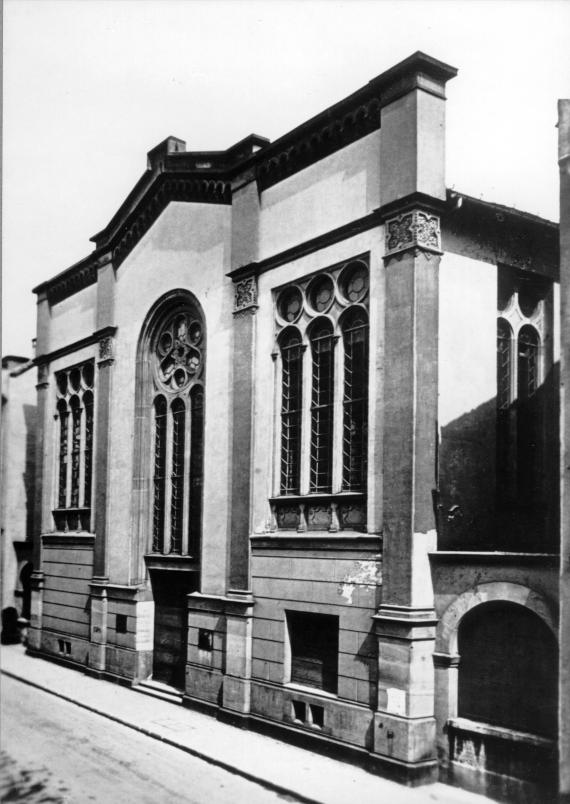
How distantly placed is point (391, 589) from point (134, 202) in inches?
520

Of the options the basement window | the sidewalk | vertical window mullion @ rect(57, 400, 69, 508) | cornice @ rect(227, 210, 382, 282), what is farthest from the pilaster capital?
the basement window

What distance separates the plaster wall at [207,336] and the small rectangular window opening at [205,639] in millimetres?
871

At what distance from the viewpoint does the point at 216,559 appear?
17.1 meters

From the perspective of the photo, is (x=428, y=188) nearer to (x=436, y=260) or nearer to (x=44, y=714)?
(x=436, y=260)

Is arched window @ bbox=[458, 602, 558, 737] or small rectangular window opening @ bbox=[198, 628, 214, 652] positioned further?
small rectangular window opening @ bbox=[198, 628, 214, 652]

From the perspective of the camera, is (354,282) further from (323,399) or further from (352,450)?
(352,450)

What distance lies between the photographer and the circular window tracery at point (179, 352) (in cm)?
1936

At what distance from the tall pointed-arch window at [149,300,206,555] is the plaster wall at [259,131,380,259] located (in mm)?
3436

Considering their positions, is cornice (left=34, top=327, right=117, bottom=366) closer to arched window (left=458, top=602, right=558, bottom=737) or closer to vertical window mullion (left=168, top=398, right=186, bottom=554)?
vertical window mullion (left=168, top=398, right=186, bottom=554)

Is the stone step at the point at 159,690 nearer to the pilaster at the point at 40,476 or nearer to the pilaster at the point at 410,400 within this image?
the pilaster at the point at 40,476

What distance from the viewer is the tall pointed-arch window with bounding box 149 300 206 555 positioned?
744 inches

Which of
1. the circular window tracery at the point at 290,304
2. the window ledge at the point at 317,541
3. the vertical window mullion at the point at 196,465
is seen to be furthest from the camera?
the vertical window mullion at the point at 196,465

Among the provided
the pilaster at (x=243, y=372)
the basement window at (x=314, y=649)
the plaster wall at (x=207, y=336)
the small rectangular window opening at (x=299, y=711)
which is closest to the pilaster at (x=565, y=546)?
the basement window at (x=314, y=649)

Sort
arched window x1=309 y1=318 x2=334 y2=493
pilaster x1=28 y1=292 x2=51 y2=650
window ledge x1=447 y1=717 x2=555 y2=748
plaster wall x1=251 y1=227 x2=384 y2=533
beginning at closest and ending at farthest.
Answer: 1. window ledge x1=447 y1=717 x2=555 y2=748
2. plaster wall x1=251 y1=227 x2=384 y2=533
3. arched window x1=309 y1=318 x2=334 y2=493
4. pilaster x1=28 y1=292 x2=51 y2=650
